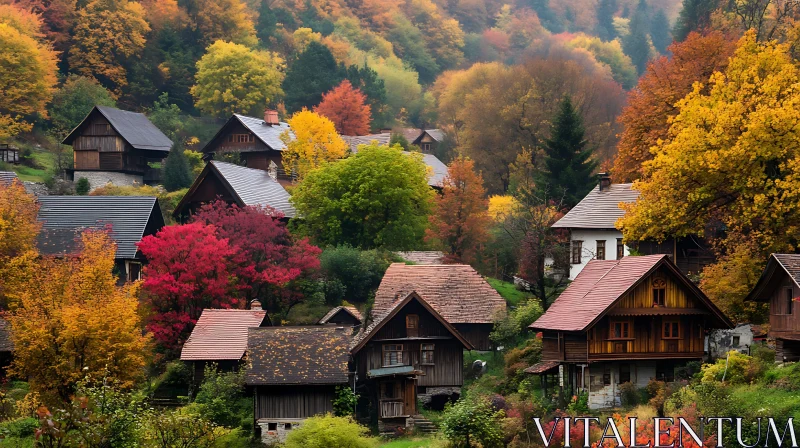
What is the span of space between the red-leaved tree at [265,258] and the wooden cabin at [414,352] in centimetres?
840

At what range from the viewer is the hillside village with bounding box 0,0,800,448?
4300 cm

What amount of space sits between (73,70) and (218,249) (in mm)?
52880

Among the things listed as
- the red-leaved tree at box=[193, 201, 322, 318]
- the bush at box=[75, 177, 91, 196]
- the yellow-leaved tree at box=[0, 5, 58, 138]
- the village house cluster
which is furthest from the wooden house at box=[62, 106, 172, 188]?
the red-leaved tree at box=[193, 201, 322, 318]

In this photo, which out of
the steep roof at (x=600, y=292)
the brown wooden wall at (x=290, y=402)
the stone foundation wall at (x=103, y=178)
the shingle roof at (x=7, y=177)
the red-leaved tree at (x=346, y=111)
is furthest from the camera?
the red-leaved tree at (x=346, y=111)

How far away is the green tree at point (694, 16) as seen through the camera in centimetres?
9675

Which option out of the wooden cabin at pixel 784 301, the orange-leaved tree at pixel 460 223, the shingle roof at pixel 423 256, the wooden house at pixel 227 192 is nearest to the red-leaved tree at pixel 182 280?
the shingle roof at pixel 423 256

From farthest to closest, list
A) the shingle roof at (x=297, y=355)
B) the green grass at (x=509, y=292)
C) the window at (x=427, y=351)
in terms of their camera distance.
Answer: the green grass at (x=509, y=292), the window at (x=427, y=351), the shingle roof at (x=297, y=355)

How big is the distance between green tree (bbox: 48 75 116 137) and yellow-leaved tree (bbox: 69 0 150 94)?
4.62 metres

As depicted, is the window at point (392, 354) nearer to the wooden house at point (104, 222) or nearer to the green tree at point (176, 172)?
the wooden house at point (104, 222)

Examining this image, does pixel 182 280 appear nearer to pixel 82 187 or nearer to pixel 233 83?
pixel 82 187

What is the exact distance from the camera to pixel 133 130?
84.8m

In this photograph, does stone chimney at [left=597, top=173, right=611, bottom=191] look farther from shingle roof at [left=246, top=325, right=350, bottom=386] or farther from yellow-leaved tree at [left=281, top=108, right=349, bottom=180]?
yellow-leaved tree at [left=281, top=108, right=349, bottom=180]

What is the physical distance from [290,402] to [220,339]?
16.0 feet

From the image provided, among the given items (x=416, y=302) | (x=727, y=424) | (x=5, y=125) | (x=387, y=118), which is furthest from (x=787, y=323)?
(x=387, y=118)
